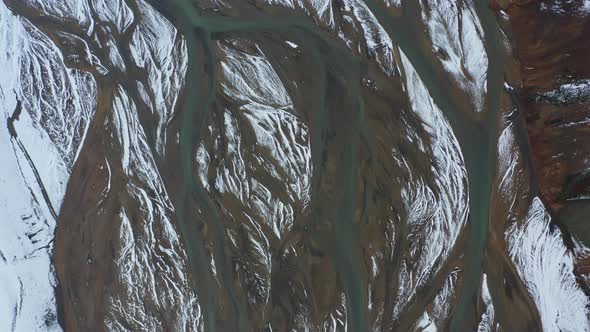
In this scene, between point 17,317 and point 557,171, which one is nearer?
point 557,171

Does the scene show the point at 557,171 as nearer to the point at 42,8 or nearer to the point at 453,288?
the point at 453,288

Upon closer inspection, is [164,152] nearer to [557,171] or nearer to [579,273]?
[557,171]

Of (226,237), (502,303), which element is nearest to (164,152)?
(226,237)

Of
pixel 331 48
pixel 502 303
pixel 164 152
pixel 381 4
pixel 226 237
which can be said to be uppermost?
pixel 381 4

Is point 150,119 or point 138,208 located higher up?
point 150,119

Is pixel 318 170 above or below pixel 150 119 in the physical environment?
below

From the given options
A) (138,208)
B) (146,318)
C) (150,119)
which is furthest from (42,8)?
(146,318)

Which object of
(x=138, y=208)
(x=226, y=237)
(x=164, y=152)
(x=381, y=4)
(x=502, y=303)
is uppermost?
(x=381, y=4)

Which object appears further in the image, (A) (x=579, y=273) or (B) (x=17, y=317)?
(B) (x=17, y=317)
